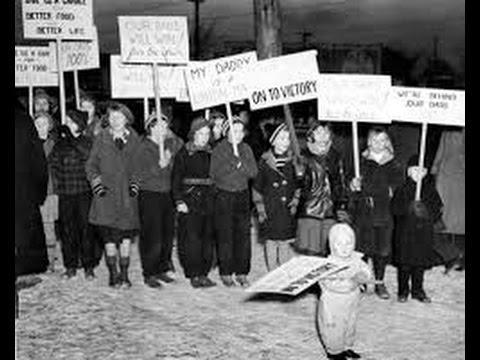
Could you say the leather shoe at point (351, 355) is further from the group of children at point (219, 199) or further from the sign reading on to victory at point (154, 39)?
the sign reading on to victory at point (154, 39)

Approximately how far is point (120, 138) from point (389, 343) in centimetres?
333

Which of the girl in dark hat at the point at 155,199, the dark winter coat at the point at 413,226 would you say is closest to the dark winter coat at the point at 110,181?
the girl in dark hat at the point at 155,199

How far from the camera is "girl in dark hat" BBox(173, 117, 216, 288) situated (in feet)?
25.0

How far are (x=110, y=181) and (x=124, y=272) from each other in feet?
3.11

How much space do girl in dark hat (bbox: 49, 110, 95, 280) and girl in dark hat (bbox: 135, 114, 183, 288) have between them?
658 millimetres

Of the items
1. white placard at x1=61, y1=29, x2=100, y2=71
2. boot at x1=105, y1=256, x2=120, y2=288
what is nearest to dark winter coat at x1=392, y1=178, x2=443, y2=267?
boot at x1=105, y1=256, x2=120, y2=288

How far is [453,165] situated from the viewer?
27.2 feet

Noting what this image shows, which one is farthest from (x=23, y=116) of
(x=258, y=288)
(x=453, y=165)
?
(x=453, y=165)

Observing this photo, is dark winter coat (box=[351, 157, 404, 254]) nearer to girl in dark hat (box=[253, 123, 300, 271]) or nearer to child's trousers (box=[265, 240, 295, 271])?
girl in dark hat (box=[253, 123, 300, 271])

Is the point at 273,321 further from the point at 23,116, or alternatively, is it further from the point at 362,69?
the point at 362,69

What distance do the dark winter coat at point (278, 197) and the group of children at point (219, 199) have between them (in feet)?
0.03

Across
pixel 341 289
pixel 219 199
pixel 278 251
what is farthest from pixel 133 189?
pixel 341 289

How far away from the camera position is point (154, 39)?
27.0ft
